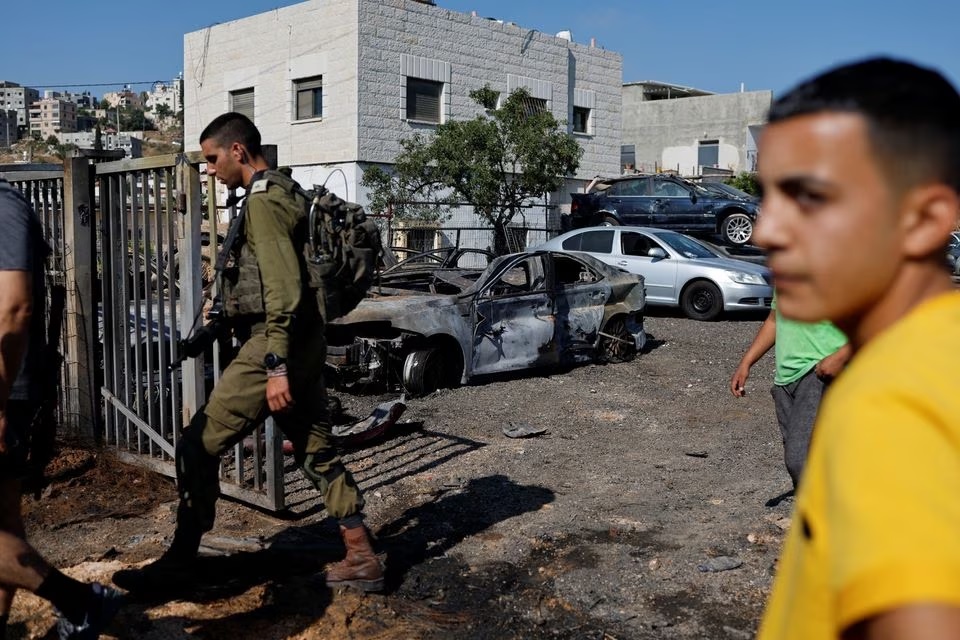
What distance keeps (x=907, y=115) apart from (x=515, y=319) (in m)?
9.28

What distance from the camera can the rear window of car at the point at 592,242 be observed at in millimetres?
15083

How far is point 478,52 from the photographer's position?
24.2 m

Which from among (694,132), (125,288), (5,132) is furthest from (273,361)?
(5,132)

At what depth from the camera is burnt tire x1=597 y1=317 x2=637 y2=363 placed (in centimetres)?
1132

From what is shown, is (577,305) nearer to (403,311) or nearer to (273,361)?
(403,311)

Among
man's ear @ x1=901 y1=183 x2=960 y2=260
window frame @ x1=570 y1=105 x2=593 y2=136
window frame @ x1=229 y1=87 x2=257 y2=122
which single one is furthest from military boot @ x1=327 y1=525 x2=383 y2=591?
window frame @ x1=570 y1=105 x2=593 y2=136

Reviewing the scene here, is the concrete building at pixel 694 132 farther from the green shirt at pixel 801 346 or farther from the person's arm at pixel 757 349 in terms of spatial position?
the green shirt at pixel 801 346

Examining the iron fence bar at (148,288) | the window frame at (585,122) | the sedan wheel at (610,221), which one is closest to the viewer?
the iron fence bar at (148,288)

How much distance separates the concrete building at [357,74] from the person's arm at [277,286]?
17854 millimetres

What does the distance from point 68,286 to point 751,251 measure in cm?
1384

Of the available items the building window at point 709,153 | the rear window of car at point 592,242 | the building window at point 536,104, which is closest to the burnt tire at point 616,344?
the rear window of car at point 592,242

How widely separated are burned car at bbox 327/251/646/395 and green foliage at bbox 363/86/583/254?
27.6ft

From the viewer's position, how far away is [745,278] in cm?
1422

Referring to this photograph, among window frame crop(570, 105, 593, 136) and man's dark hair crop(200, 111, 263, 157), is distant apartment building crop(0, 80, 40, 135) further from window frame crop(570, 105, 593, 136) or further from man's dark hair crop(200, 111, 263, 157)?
man's dark hair crop(200, 111, 263, 157)
